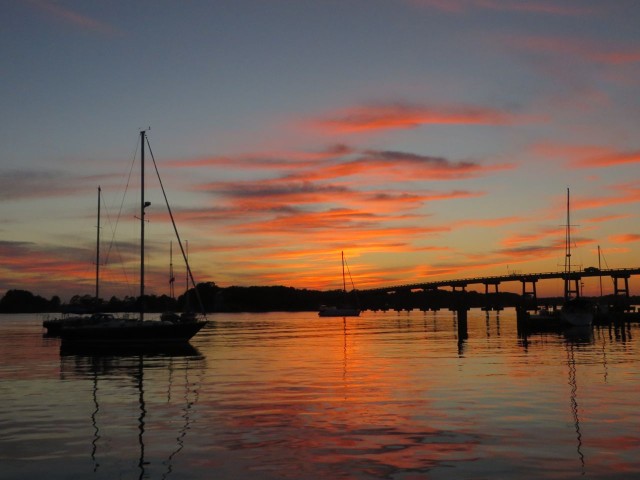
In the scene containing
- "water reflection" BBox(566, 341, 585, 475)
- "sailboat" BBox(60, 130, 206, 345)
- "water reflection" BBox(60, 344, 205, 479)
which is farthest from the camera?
"sailboat" BBox(60, 130, 206, 345)

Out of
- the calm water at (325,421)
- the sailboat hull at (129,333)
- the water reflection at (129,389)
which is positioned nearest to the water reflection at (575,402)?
the calm water at (325,421)

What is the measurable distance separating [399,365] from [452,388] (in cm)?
1172

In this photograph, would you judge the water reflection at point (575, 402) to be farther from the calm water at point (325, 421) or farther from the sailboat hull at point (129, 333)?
the sailboat hull at point (129, 333)

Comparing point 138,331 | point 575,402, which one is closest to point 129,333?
point 138,331

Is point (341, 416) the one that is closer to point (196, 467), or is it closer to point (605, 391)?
point (196, 467)

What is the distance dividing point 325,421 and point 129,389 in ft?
40.3

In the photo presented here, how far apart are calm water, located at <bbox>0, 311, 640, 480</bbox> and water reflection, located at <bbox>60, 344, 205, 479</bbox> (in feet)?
0.32

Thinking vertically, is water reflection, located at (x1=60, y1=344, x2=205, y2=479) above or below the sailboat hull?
below

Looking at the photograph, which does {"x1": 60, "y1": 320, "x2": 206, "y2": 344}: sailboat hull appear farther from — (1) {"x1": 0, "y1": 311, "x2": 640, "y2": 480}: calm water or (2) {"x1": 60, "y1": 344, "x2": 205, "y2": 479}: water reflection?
(1) {"x1": 0, "y1": 311, "x2": 640, "y2": 480}: calm water

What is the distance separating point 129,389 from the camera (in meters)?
30.5

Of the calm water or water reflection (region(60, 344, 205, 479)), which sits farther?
water reflection (region(60, 344, 205, 479))

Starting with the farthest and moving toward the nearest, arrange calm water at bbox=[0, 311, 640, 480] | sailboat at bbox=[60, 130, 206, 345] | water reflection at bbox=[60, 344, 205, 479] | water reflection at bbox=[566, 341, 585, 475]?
sailboat at bbox=[60, 130, 206, 345] → water reflection at bbox=[60, 344, 205, 479] → water reflection at bbox=[566, 341, 585, 475] → calm water at bbox=[0, 311, 640, 480]

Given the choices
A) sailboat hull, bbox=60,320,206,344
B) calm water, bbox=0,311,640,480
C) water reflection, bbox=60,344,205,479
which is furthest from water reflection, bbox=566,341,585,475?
sailboat hull, bbox=60,320,206,344

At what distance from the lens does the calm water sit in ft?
51.0
